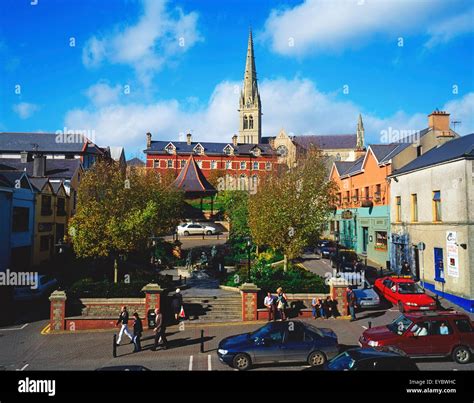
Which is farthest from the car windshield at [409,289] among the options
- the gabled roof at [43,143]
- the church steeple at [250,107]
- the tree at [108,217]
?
the church steeple at [250,107]

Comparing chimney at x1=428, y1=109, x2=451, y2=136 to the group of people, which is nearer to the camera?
the group of people

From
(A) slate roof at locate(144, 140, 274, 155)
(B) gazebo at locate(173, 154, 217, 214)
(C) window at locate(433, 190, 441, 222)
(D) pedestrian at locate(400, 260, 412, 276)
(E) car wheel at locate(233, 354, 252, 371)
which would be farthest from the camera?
(A) slate roof at locate(144, 140, 274, 155)

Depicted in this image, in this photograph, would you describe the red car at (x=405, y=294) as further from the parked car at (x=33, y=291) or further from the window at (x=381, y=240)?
the parked car at (x=33, y=291)

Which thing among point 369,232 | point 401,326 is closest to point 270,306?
point 401,326

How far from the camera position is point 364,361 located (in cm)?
1011

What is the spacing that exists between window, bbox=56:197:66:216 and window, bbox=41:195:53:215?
5.35ft

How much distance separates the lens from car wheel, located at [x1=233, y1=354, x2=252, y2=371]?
1247 centimetres

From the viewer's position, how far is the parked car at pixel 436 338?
12.9m

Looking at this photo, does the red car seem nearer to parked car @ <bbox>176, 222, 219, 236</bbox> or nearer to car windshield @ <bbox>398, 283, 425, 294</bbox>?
car windshield @ <bbox>398, 283, 425, 294</bbox>

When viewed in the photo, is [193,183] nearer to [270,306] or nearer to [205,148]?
[205,148]

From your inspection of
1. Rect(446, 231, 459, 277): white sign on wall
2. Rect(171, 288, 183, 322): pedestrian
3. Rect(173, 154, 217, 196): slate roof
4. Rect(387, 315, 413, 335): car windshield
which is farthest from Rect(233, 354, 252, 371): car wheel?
Rect(173, 154, 217, 196): slate roof

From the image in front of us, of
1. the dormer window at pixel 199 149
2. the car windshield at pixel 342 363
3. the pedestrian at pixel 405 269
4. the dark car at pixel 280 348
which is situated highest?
the dormer window at pixel 199 149
